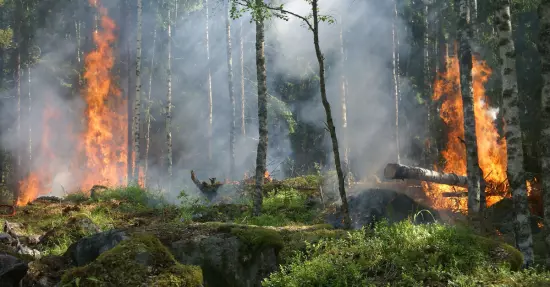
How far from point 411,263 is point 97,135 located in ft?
89.1

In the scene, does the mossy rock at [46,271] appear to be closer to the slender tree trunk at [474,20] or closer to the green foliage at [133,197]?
the green foliage at [133,197]

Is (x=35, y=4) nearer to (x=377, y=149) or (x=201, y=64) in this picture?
(x=201, y=64)

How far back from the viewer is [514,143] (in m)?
8.55

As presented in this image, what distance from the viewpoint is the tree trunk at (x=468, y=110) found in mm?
11477

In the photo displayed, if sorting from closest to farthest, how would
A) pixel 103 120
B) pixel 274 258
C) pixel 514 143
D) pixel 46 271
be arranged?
pixel 274 258 < pixel 46 271 < pixel 514 143 < pixel 103 120

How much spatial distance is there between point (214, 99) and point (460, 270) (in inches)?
1454

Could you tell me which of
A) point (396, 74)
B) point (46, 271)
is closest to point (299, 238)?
point (46, 271)

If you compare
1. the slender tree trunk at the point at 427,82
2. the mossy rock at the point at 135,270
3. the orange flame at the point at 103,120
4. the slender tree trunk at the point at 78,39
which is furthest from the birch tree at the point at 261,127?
the slender tree trunk at the point at 78,39

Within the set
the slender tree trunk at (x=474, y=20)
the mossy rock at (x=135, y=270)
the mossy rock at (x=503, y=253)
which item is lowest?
the mossy rock at (x=503, y=253)

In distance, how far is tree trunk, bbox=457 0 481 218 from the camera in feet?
37.7

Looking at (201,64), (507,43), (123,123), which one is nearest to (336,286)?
(507,43)

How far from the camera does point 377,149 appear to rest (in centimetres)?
3058

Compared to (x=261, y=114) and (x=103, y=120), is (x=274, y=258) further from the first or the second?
(x=103, y=120)

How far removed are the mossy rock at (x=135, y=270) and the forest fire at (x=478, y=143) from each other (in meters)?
12.1
